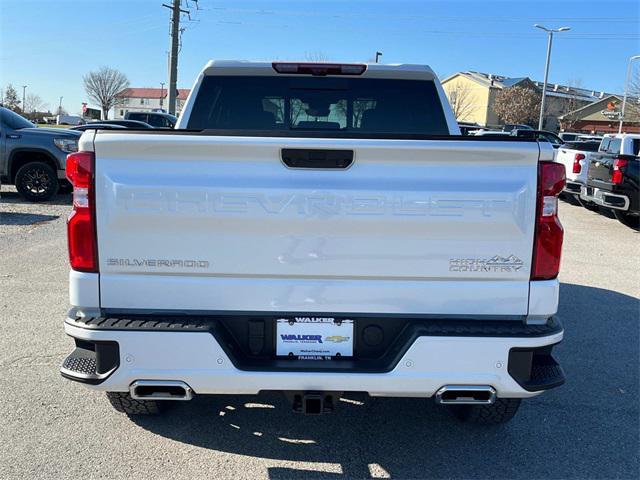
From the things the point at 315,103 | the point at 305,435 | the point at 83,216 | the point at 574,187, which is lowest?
the point at 305,435

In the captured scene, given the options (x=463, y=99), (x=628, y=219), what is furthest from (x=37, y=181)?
(x=463, y=99)

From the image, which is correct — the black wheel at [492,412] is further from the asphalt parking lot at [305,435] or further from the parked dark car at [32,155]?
the parked dark car at [32,155]

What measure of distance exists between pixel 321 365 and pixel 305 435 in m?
0.88

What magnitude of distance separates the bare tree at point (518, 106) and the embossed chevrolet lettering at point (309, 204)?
63.6 m

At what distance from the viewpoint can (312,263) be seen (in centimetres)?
257

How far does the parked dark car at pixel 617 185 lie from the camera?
11023 mm

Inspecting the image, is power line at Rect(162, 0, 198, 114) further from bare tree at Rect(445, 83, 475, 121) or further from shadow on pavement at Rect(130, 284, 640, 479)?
bare tree at Rect(445, 83, 475, 121)

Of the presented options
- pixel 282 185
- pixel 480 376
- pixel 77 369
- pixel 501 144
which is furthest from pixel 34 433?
pixel 501 144

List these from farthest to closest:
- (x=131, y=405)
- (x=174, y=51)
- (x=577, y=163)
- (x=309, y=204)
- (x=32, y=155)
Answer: (x=174, y=51), (x=577, y=163), (x=32, y=155), (x=131, y=405), (x=309, y=204)

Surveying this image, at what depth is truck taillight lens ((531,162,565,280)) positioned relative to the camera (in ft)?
8.34

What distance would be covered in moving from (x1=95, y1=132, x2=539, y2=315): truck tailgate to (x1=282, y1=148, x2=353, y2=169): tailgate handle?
0.10 feet

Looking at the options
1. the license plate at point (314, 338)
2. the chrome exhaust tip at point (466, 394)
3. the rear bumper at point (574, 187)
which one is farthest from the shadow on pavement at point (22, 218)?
the rear bumper at point (574, 187)

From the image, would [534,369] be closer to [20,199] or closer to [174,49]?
[20,199]

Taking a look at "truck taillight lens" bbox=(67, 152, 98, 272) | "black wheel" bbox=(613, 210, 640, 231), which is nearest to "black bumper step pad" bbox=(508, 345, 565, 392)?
"truck taillight lens" bbox=(67, 152, 98, 272)
